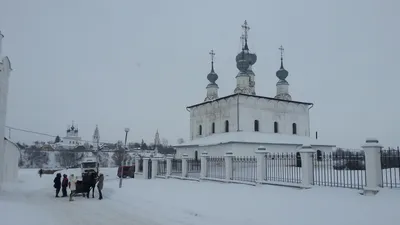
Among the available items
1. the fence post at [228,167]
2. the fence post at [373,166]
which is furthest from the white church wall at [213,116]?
the fence post at [373,166]

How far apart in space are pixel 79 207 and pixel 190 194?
484cm

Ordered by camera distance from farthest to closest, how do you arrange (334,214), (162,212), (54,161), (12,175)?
(54,161), (12,175), (162,212), (334,214)

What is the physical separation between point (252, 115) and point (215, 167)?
1486 centimetres

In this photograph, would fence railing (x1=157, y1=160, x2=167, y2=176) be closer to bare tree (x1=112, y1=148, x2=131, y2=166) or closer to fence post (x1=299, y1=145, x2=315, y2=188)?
bare tree (x1=112, y1=148, x2=131, y2=166)

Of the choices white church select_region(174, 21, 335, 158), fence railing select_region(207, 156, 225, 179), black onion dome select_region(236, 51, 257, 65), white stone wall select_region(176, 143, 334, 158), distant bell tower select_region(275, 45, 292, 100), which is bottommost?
fence railing select_region(207, 156, 225, 179)

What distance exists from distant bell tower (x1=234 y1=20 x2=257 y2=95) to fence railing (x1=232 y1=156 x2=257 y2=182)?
62.2 feet

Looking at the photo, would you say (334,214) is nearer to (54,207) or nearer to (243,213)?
(243,213)

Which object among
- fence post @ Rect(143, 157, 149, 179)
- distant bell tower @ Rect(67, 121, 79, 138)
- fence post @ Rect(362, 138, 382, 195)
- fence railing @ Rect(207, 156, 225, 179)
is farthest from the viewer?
distant bell tower @ Rect(67, 121, 79, 138)

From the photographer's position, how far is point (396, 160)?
12148mm

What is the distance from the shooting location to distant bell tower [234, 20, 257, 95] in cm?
3806

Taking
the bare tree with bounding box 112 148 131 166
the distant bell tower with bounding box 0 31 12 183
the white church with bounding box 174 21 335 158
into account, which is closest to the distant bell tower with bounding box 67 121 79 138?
the bare tree with bounding box 112 148 131 166

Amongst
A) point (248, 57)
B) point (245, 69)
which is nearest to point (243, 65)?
point (245, 69)

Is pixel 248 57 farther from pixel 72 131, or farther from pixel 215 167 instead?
pixel 72 131

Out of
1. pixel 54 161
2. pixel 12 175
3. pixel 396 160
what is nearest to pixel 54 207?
pixel 396 160
